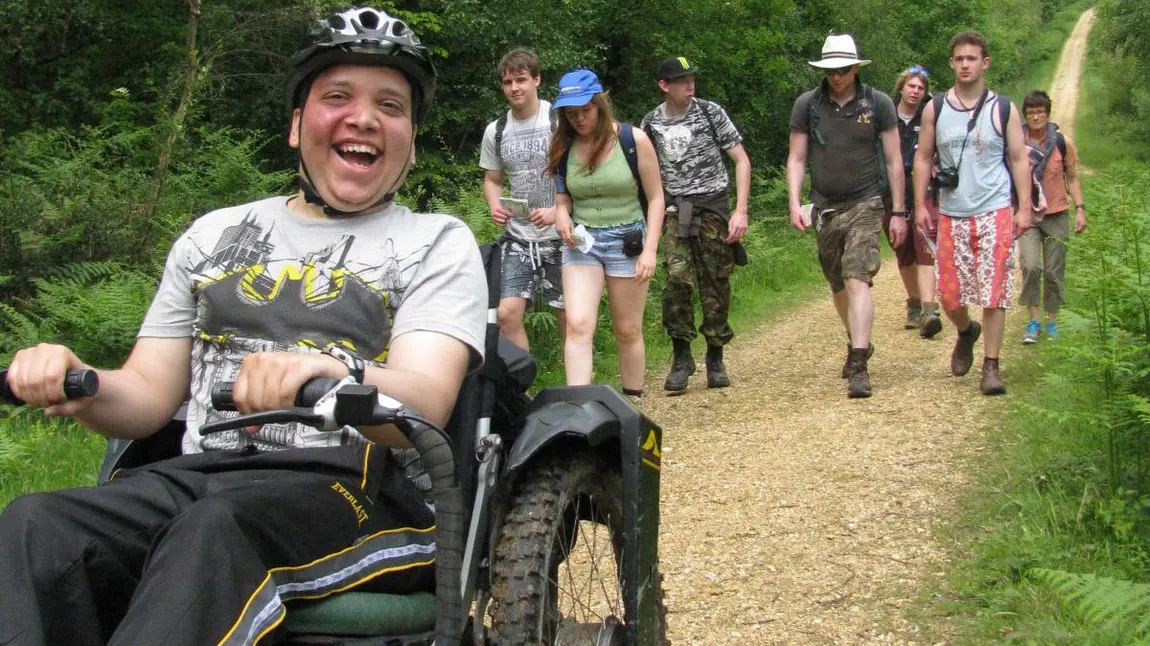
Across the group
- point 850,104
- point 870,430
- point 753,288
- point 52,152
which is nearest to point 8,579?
point 870,430

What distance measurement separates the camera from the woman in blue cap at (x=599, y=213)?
6.77m

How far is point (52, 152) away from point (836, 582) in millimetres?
10089

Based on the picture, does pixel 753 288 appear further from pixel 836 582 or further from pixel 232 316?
pixel 232 316

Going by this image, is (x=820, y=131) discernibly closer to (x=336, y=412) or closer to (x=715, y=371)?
(x=715, y=371)

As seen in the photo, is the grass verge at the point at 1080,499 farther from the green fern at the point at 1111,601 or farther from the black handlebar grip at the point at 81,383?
the black handlebar grip at the point at 81,383

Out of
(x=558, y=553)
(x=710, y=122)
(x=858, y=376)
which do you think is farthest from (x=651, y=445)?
(x=710, y=122)

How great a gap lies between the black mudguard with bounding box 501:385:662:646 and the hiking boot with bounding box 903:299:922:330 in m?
8.41

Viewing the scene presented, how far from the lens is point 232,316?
282cm

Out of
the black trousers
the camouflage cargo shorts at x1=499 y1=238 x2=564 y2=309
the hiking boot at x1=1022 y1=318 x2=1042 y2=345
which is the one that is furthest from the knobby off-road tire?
the hiking boot at x1=1022 y1=318 x2=1042 y2=345

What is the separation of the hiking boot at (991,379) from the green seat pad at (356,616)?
19.8 ft

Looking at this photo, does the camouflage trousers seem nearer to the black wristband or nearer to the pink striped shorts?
the pink striped shorts

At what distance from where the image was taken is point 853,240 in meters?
8.12

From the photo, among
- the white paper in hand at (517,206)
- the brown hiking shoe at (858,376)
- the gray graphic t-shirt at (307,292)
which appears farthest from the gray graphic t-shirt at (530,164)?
the gray graphic t-shirt at (307,292)

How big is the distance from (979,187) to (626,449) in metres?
5.60
